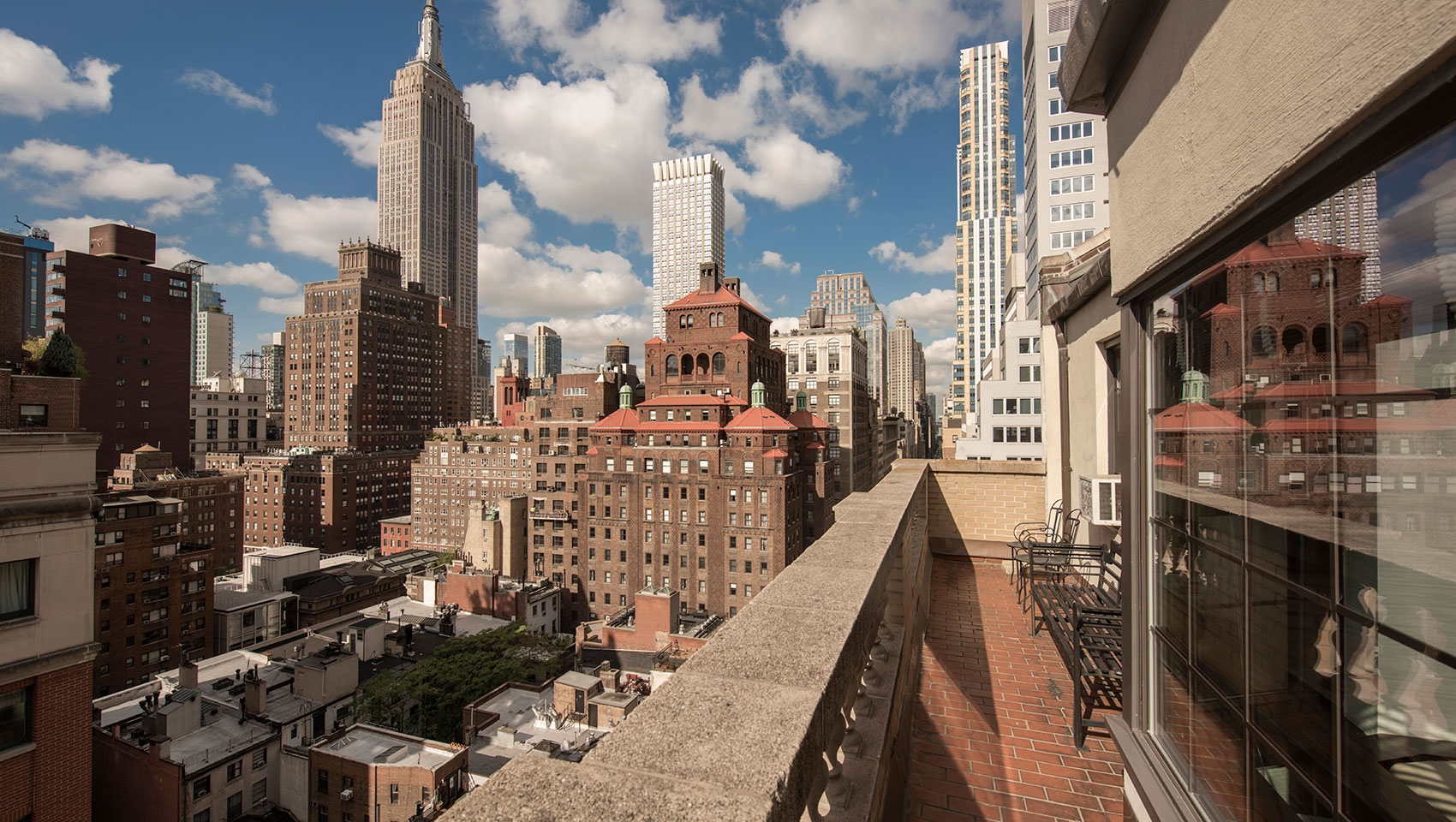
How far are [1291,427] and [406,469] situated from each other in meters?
107

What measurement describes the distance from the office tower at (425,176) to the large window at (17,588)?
18657cm

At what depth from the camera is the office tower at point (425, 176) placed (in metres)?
182

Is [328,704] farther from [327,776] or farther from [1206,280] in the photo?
[1206,280]

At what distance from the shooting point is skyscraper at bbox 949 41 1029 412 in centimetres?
9000

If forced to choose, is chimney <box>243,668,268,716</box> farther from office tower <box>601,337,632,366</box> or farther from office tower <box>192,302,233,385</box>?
office tower <box>192,302,233,385</box>

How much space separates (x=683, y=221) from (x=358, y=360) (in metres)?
71.0

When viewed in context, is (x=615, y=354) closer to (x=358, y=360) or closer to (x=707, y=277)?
(x=707, y=277)

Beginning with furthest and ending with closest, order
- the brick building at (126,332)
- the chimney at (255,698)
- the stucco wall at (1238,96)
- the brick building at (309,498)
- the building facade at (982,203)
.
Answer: the building facade at (982,203), the brick building at (309,498), the brick building at (126,332), the chimney at (255,698), the stucco wall at (1238,96)

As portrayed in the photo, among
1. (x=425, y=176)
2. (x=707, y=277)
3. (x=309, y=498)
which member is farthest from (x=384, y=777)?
(x=425, y=176)

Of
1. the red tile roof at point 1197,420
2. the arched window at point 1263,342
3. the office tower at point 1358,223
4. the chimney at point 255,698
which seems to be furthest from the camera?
the chimney at point 255,698

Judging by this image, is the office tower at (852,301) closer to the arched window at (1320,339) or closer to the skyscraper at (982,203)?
the skyscraper at (982,203)

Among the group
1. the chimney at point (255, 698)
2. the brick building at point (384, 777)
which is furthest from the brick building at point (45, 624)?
the chimney at point (255, 698)

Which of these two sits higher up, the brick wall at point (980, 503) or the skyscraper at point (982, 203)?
the skyscraper at point (982, 203)

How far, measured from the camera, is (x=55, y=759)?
1002 cm
